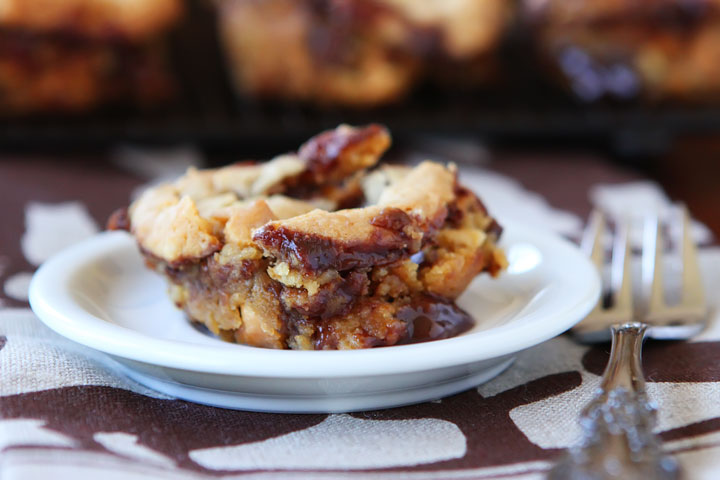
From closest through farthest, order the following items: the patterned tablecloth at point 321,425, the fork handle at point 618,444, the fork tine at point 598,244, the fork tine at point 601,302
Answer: the fork handle at point 618,444 < the patterned tablecloth at point 321,425 < the fork tine at point 601,302 < the fork tine at point 598,244

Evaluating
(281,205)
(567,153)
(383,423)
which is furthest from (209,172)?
(567,153)

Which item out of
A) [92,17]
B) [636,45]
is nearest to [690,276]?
[636,45]

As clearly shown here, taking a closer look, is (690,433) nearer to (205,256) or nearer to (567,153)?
(205,256)

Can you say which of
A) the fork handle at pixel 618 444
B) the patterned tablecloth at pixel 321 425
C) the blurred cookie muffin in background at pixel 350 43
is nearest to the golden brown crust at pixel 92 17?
the blurred cookie muffin in background at pixel 350 43

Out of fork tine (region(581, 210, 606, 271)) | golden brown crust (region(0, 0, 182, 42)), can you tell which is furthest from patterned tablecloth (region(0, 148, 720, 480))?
golden brown crust (region(0, 0, 182, 42))

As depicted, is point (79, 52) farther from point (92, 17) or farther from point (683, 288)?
point (683, 288)

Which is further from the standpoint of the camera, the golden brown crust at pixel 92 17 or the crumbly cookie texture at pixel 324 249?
Result: the golden brown crust at pixel 92 17

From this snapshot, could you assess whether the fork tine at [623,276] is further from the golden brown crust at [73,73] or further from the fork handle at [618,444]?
the golden brown crust at [73,73]

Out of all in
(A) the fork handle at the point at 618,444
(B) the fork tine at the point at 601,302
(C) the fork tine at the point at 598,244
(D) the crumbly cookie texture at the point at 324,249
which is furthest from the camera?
(C) the fork tine at the point at 598,244
